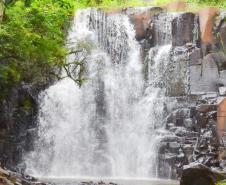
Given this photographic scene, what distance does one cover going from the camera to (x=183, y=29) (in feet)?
80.4

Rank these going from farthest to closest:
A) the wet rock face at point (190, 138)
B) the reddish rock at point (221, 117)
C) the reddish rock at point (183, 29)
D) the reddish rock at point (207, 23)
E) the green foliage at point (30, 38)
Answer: the reddish rock at point (183, 29) < the reddish rock at point (207, 23) < the reddish rock at point (221, 117) < the wet rock face at point (190, 138) < the green foliage at point (30, 38)

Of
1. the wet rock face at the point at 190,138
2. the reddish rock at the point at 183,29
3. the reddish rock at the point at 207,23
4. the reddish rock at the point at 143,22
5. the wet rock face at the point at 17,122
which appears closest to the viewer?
the wet rock face at the point at 190,138

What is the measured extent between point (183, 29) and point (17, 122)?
9334 mm

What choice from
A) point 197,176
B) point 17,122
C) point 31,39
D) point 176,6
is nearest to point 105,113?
point 17,122

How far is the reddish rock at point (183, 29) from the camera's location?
24344 mm

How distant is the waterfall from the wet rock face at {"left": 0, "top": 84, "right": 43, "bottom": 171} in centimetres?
44

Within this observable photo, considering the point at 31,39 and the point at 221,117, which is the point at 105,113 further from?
the point at 31,39

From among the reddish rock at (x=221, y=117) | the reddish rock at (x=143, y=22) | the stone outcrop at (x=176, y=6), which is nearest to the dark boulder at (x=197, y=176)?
the reddish rock at (x=221, y=117)

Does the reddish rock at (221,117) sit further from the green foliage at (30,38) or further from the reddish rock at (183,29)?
the green foliage at (30,38)

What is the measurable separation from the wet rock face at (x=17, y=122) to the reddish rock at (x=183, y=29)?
7.28 metres

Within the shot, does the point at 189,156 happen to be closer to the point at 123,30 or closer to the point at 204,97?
the point at 204,97

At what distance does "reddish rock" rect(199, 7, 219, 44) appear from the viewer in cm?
2372

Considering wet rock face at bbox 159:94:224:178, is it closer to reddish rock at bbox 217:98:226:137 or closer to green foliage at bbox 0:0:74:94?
reddish rock at bbox 217:98:226:137

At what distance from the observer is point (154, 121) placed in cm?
2212
